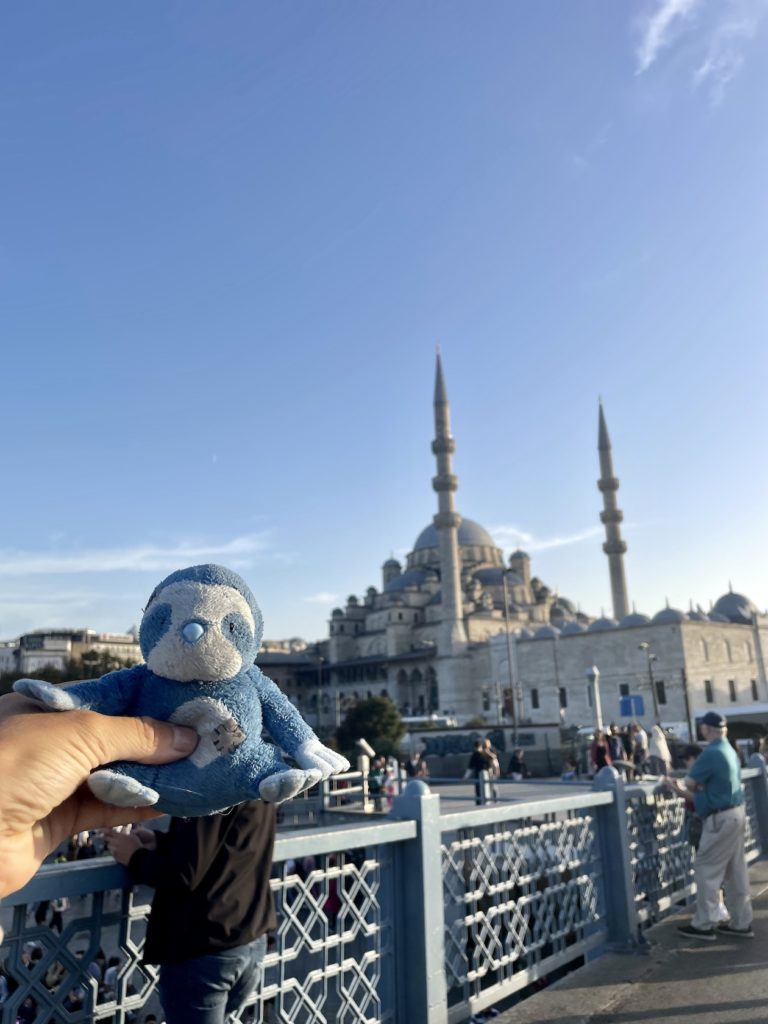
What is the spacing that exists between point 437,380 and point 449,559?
31.9ft

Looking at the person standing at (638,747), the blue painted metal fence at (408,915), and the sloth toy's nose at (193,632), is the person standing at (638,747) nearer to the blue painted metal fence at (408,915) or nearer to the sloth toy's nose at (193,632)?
the blue painted metal fence at (408,915)

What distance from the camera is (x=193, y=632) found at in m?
1.53

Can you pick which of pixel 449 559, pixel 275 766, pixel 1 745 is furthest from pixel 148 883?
pixel 449 559

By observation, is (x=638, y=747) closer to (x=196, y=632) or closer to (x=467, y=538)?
(x=196, y=632)

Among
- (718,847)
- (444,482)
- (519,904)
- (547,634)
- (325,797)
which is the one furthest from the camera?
(547,634)

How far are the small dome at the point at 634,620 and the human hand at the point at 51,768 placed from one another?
40.7 metres

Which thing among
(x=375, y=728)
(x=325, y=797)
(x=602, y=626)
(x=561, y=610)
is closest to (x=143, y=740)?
(x=325, y=797)

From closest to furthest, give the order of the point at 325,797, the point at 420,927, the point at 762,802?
the point at 420,927 → the point at 762,802 → the point at 325,797

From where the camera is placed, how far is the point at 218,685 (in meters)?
1.60

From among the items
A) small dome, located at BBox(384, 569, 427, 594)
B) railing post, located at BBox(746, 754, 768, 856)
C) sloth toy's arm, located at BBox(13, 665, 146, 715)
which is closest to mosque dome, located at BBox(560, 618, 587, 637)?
small dome, located at BBox(384, 569, 427, 594)

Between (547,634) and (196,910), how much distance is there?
139 feet

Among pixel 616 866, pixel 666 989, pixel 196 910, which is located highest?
pixel 196 910

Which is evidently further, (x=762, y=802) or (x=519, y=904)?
(x=762, y=802)

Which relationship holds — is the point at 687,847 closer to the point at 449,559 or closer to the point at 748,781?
the point at 748,781
